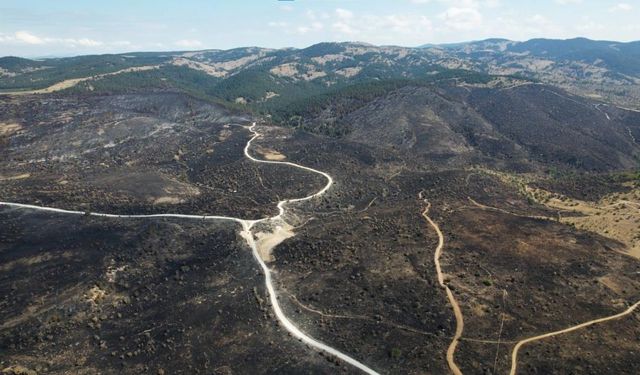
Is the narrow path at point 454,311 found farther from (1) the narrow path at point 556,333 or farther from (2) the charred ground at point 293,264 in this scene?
(1) the narrow path at point 556,333

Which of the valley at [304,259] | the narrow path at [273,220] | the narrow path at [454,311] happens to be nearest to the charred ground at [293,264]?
the valley at [304,259]

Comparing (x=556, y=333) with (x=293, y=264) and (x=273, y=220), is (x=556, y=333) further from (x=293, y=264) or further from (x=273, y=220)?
(x=273, y=220)

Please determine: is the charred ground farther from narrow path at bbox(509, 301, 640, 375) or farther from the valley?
narrow path at bbox(509, 301, 640, 375)

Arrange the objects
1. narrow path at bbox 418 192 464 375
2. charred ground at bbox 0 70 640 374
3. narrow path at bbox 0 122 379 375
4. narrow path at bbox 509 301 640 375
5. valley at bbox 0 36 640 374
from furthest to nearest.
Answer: charred ground at bbox 0 70 640 374 → valley at bbox 0 36 640 374 → narrow path at bbox 0 122 379 375 → narrow path at bbox 418 192 464 375 → narrow path at bbox 509 301 640 375

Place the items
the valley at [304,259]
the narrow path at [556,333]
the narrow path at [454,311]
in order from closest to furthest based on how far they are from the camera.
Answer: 1. the narrow path at [556,333]
2. the narrow path at [454,311]
3. the valley at [304,259]

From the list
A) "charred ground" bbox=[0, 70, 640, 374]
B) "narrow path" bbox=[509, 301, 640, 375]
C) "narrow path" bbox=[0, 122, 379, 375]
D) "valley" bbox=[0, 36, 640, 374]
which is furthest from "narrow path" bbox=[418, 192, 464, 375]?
"narrow path" bbox=[0, 122, 379, 375]

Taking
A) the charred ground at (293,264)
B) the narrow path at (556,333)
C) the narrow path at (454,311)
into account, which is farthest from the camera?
the charred ground at (293,264)

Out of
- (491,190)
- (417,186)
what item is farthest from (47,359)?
(491,190)

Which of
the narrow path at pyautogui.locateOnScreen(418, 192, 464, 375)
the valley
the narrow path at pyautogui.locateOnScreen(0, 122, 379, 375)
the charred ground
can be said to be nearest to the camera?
the narrow path at pyautogui.locateOnScreen(418, 192, 464, 375)

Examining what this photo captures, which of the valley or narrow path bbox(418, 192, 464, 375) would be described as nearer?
narrow path bbox(418, 192, 464, 375)

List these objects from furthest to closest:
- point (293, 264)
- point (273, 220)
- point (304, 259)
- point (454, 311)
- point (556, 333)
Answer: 1. point (273, 220)
2. point (304, 259)
3. point (293, 264)
4. point (454, 311)
5. point (556, 333)

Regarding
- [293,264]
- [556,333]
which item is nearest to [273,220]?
[293,264]

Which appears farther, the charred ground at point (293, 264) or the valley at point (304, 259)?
the charred ground at point (293, 264)
